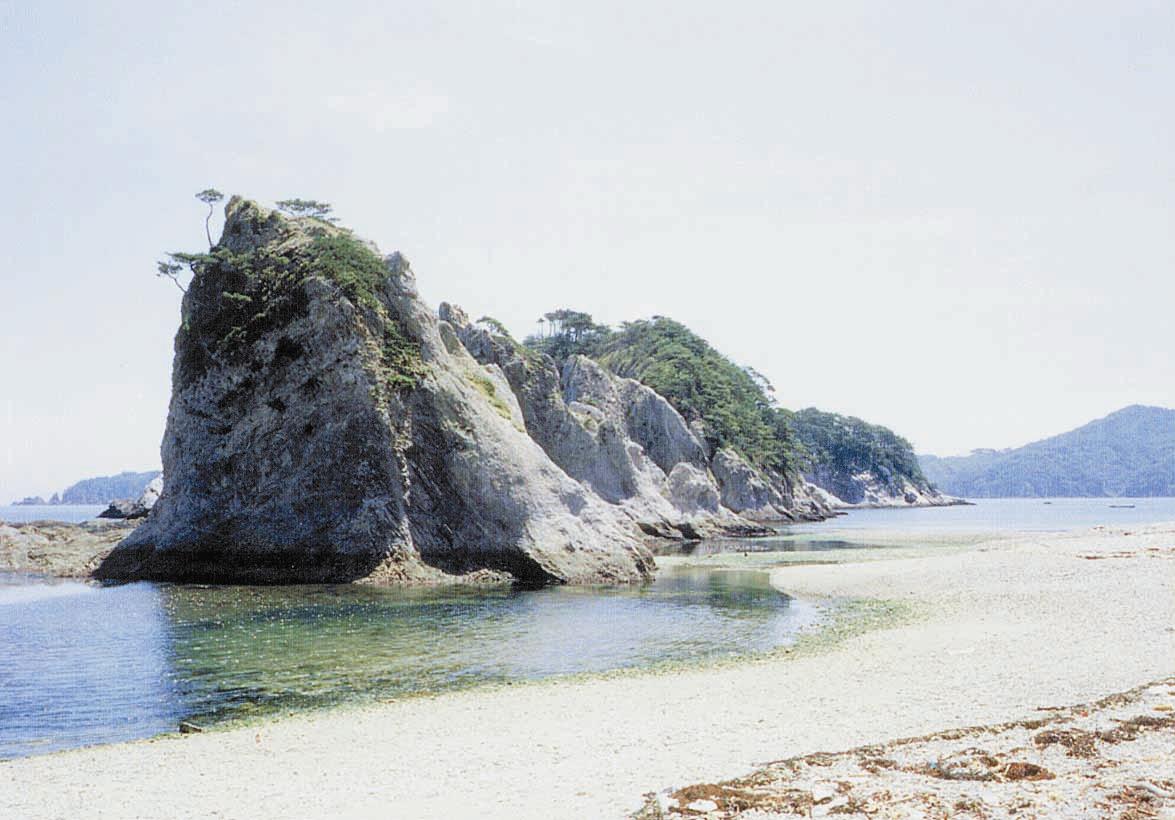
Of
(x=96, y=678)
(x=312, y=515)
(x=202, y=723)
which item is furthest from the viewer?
(x=312, y=515)

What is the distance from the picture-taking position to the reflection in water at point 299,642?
630 inches

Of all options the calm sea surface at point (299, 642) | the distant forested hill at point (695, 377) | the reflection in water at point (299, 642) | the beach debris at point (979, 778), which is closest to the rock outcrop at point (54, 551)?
the calm sea surface at point (299, 642)

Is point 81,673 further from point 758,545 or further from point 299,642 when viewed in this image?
point 758,545

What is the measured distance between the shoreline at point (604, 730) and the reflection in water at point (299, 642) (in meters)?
1.96

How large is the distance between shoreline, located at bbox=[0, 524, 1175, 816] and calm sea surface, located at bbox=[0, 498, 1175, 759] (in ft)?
6.44

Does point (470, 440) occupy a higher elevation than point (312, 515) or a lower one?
higher

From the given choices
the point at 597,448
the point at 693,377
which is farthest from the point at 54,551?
the point at 693,377

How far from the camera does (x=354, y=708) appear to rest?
49.6 ft

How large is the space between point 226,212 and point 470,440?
67.0 ft

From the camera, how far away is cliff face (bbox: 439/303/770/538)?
66312 millimetres

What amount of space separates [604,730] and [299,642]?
1249cm

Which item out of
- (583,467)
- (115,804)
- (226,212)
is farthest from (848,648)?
(583,467)

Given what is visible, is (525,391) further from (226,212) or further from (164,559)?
(164,559)

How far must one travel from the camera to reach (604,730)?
12375 millimetres
